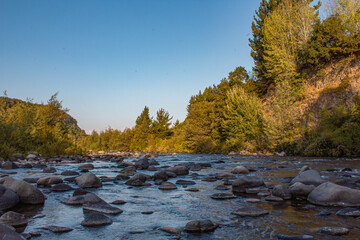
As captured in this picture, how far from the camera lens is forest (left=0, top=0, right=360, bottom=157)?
60.9 feet

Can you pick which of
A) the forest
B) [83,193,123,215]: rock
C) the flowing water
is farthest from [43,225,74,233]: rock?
the forest

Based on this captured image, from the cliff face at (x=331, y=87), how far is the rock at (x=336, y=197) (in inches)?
785

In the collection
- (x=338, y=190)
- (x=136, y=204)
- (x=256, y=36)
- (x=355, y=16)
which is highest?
(x=256, y=36)

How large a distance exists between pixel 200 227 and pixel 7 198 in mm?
3552

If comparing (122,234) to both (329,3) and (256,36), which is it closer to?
(329,3)

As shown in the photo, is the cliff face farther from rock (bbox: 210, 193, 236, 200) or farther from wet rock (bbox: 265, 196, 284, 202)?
rock (bbox: 210, 193, 236, 200)

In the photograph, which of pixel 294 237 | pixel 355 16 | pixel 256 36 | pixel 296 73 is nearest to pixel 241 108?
pixel 296 73

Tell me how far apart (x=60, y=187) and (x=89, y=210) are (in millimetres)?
2387

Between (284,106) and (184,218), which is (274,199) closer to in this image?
(184,218)

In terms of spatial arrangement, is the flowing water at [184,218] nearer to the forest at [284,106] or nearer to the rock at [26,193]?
the rock at [26,193]

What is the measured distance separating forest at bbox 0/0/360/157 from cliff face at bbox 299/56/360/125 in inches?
4.2

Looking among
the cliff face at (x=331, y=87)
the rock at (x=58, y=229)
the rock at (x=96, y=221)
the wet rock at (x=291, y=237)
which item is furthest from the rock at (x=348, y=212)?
the cliff face at (x=331, y=87)

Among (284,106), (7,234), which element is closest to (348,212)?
(7,234)

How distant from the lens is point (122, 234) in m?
3.03
